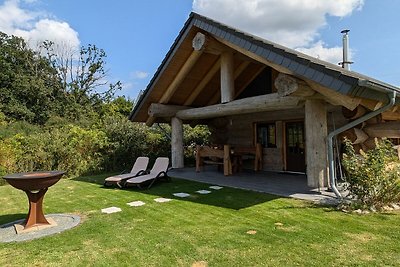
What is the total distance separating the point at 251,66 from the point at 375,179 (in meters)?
6.91

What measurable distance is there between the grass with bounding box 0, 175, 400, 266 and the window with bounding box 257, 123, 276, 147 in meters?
5.47

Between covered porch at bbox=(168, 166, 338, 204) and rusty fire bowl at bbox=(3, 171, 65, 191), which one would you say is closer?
rusty fire bowl at bbox=(3, 171, 65, 191)

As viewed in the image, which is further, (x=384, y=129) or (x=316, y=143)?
(x=384, y=129)

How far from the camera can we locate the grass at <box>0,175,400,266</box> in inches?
142

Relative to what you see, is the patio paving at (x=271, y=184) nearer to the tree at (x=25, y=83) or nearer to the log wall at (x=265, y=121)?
the log wall at (x=265, y=121)

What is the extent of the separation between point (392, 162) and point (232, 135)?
26.4 feet

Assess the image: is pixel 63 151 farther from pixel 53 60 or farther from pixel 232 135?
pixel 53 60

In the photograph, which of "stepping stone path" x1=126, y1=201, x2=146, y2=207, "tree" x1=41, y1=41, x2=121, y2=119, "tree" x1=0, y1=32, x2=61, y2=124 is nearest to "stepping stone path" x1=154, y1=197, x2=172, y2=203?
"stepping stone path" x1=126, y1=201, x2=146, y2=207

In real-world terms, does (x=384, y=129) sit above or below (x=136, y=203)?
above

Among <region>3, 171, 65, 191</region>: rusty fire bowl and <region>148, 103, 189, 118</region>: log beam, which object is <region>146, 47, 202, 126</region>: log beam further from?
<region>3, 171, 65, 191</region>: rusty fire bowl

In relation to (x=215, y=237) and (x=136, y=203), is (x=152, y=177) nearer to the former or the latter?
(x=136, y=203)

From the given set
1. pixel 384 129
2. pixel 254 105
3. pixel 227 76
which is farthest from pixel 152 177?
pixel 384 129

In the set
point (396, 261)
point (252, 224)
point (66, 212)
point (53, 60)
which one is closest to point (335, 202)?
point (252, 224)

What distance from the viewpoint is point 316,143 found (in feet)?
23.3
